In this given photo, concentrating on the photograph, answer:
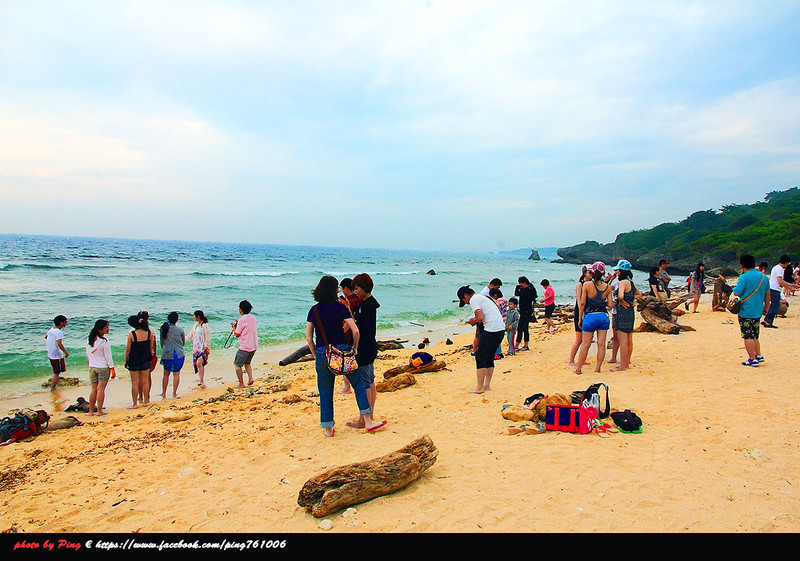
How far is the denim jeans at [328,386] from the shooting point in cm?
492

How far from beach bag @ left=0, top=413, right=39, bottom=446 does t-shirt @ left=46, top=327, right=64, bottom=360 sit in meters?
2.98

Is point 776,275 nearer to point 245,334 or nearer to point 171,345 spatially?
point 245,334

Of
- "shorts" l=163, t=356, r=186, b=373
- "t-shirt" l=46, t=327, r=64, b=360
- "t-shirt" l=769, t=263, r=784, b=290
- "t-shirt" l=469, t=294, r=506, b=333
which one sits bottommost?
"shorts" l=163, t=356, r=186, b=373

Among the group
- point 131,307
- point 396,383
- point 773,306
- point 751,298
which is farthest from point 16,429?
point 131,307

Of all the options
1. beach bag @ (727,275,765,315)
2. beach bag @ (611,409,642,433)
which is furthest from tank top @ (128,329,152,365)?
beach bag @ (727,275,765,315)

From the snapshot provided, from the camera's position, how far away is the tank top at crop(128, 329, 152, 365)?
7.75 m

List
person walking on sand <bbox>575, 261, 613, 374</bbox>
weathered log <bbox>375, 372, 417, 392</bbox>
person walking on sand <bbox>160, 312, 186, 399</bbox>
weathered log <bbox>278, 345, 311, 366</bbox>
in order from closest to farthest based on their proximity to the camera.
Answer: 1. person walking on sand <bbox>575, 261, 613, 374</bbox>
2. weathered log <bbox>375, 372, 417, 392</bbox>
3. person walking on sand <bbox>160, 312, 186, 399</bbox>
4. weathered log <bbox>278, 345, 311, 366</bbox>

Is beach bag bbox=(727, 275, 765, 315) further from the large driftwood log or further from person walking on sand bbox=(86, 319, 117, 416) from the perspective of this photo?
person walking on sand bbox=(86, 319, 117, 416)

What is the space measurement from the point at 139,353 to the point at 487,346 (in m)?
6.24

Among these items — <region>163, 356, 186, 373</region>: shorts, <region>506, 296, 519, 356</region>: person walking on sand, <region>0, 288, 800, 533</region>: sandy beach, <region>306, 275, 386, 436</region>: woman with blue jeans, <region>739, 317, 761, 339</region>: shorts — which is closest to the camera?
<region>0, 288, 800, 533</region>: sandy beach

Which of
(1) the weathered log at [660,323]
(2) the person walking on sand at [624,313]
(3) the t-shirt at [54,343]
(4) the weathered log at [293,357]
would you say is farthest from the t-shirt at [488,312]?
(3) the t-shirt at [54,343]

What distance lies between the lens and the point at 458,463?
4262 mm

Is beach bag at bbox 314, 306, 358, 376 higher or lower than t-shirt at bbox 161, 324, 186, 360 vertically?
higher
